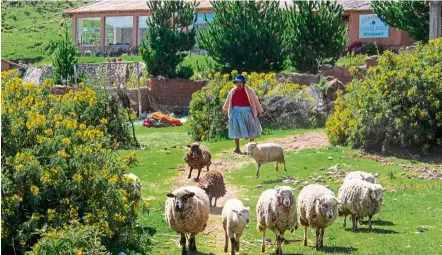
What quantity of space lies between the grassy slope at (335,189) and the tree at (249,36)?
13508 millimetres

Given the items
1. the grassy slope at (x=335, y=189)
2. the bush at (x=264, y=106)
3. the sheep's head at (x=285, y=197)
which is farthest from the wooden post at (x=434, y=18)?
the sheep's head at (x=285, y=197)

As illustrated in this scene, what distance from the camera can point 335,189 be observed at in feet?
65.9

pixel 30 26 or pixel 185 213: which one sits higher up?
pixel 30 26

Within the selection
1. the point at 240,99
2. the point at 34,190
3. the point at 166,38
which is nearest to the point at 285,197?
the point at 34,190

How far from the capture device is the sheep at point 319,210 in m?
14.7

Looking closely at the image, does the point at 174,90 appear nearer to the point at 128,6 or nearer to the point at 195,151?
the point at 128,6

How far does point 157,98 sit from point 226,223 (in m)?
27.3

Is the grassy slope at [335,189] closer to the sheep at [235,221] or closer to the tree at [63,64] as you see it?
the sheep at [235,221]

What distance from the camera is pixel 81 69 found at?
152 feet

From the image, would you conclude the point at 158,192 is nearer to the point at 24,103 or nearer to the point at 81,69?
the point at 24,103

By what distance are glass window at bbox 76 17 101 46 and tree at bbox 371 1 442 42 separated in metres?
24.1

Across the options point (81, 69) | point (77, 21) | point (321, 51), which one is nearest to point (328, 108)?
point (321, 51)

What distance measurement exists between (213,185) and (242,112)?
6.95 meters

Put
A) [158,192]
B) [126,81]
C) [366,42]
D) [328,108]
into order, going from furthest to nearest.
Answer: [366,42]
[126,81]
[328,108]
[158,192]
